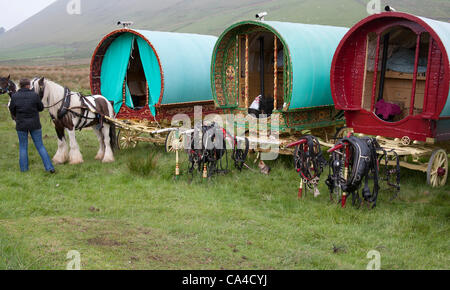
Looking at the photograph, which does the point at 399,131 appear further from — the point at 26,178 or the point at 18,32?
the point at 18,32

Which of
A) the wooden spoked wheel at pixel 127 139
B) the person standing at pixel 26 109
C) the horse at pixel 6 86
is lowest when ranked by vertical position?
the wooden spoked wheel at pixel 127 139

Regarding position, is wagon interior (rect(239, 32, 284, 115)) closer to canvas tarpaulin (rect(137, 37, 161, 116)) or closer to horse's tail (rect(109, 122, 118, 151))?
canvas tarpaulin (rect(137, 37, 161, 116))

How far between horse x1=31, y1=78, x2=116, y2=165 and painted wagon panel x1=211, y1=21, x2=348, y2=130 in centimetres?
254

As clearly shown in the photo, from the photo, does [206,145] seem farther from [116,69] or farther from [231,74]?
[116,69]

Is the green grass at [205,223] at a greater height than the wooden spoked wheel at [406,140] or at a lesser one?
lesser

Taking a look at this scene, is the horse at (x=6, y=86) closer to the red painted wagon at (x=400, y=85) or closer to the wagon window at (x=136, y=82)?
the wagon window at (x=136, y=82)

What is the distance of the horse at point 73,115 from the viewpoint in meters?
8.63

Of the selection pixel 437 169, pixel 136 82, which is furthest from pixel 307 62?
pixel 136 82

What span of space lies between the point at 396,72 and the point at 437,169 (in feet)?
7.97

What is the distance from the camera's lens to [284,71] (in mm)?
8148

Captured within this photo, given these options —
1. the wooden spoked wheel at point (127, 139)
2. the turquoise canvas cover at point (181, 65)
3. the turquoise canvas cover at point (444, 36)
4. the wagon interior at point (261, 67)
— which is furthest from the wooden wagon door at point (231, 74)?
the turquoise canvas cover at point (444, 36)

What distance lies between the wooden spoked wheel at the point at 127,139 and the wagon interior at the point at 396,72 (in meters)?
5.43

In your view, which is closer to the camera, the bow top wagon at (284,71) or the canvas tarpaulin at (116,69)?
the bow top wagon at (284,71)

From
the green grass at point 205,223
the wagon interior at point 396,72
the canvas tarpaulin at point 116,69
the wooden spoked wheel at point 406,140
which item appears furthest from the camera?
the canvas tarpaulin at point 116,69
